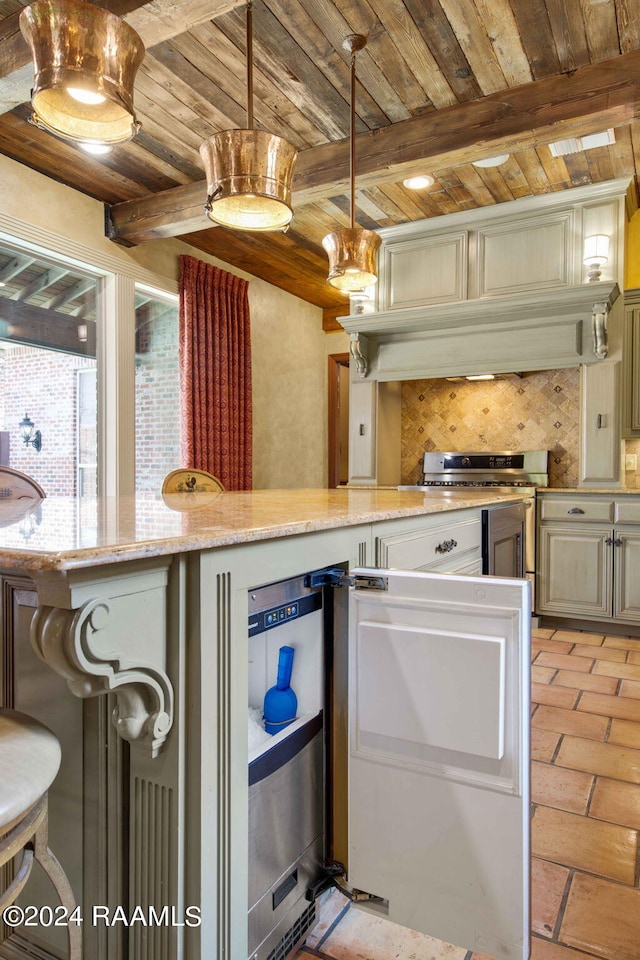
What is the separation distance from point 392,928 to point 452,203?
4.10m

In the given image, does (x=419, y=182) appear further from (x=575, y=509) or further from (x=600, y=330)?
(x=575, y=509)

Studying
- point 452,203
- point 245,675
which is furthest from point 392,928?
point 452,203

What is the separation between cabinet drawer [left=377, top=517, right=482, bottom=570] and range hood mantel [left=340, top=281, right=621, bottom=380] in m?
1.99

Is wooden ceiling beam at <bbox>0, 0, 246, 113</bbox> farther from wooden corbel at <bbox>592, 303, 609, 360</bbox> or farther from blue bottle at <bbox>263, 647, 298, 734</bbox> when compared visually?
wooden corbel at <bbox>592, 303, 609, 360</bbox>

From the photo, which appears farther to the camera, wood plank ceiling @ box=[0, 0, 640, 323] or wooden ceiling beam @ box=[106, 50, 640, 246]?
wooden ceiling beam @ box=[106, 50, 640, 246]

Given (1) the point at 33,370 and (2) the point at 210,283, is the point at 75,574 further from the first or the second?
(2) the point at 210,283

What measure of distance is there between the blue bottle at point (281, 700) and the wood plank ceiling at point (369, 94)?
211cm

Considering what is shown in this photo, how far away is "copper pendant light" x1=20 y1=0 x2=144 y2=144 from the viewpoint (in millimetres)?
1315

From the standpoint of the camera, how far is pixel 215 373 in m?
4.60

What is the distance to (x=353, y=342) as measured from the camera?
4613 millimetres

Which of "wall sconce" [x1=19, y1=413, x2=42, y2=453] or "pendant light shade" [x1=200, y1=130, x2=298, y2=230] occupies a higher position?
"pendant light shade" [x1=200, y1=130, x2=298, y2=230]

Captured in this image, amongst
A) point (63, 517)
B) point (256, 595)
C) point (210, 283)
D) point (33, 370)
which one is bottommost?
point (256, 595)

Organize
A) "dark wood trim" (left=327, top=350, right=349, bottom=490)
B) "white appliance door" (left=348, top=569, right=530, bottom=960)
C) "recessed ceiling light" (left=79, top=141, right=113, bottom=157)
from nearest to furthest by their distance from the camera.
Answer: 1. "white appliance door" (left=348, top=569, right=530, bottom=960)
2. "recessed ceiling light" (left=79, top=141, right=113, bottom=157)
3. "dark wood trim" (left=327, top=350, right=349, bottom=490)

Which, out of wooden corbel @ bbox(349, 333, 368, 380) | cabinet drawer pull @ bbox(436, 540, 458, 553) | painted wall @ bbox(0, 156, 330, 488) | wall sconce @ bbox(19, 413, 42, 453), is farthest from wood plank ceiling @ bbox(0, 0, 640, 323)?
cabinet drawer pull @ bbox(436, 540, 458, 553)
